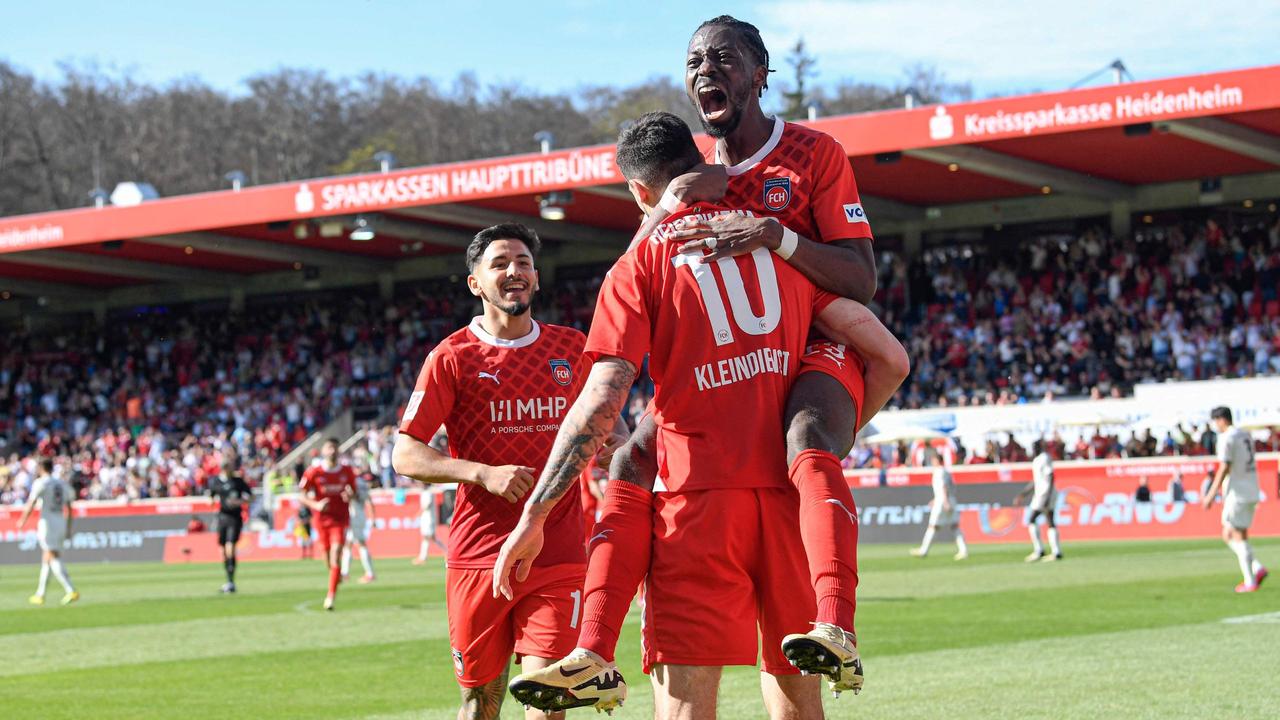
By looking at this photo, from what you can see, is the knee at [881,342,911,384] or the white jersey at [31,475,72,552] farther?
the white jersey at [31,475,72,552]

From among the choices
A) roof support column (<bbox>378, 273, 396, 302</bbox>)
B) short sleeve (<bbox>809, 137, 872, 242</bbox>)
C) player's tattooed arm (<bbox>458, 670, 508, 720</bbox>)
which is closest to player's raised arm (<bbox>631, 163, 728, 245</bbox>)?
short sleeve (<bbox>809, 137, 872, 242</bbox>)

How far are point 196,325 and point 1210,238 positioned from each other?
106 ft

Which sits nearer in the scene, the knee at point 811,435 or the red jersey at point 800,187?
the knee at point 811,435

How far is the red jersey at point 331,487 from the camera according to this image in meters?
21.5

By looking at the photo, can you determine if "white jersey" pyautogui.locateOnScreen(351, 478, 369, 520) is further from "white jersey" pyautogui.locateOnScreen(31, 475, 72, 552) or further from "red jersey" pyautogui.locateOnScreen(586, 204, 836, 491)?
"red jersey" pyautogui.locateOnScreen(586, 204, 836, 491)

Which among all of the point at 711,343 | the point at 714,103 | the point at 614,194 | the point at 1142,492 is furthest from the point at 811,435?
the point at 614,194

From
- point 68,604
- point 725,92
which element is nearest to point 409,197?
point 68,604

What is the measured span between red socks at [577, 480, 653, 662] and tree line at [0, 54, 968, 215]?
79099 mm

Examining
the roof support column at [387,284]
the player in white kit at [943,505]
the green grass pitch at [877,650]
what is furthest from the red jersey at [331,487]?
the roof support column at [387,284]

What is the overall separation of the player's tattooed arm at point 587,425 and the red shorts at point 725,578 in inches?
11.3

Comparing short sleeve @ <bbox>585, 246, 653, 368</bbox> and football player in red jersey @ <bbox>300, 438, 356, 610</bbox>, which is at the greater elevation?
short sleeve @ <bbox>585, 246, 653, 368</bbox>

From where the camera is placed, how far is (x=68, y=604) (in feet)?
75.2

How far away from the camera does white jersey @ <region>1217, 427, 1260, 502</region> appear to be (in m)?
18.4

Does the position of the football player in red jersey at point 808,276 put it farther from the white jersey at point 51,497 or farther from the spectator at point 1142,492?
the spectator at point 1142,492
